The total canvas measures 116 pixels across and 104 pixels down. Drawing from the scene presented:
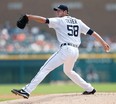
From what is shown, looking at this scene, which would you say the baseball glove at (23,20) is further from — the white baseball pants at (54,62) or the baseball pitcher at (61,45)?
the white baseball pants at (54,62)

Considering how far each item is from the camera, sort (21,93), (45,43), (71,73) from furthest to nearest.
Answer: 1. (45,43)
2. (71,73)
3. (21,93)

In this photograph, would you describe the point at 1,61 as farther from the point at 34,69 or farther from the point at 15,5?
the point at 15,5

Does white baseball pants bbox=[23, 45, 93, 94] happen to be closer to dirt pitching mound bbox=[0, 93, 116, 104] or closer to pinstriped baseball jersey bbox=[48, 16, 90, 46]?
pinstriped baseball jersey bbox=[48, 16, 90, 46]

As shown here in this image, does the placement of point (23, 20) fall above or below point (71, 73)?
above

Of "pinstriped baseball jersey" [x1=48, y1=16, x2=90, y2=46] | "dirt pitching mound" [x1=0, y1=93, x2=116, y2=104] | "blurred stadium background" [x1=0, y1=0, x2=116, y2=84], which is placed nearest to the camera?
"dirt pitching mound" [x1=0, y1=93, x2=116, y2=104]

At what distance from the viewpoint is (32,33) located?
66.7 ft

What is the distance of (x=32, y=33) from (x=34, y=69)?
8.54 ft

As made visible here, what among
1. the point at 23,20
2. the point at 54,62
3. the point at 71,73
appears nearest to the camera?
the point at 23,20

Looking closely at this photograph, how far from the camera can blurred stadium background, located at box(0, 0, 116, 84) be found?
18125 mm

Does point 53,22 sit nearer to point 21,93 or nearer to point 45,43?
point 21,93

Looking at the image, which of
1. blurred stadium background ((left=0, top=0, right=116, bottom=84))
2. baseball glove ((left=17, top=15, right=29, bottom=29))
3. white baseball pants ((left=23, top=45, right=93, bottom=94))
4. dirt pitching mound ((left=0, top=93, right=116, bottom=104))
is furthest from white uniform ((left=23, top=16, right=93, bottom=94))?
blurred stadium background ((left=0, top=0, right=116, bottom=84))

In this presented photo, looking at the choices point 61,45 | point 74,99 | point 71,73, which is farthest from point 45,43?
point 74,99

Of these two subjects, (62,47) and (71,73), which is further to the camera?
(71,73)

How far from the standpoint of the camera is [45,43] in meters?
19.7
